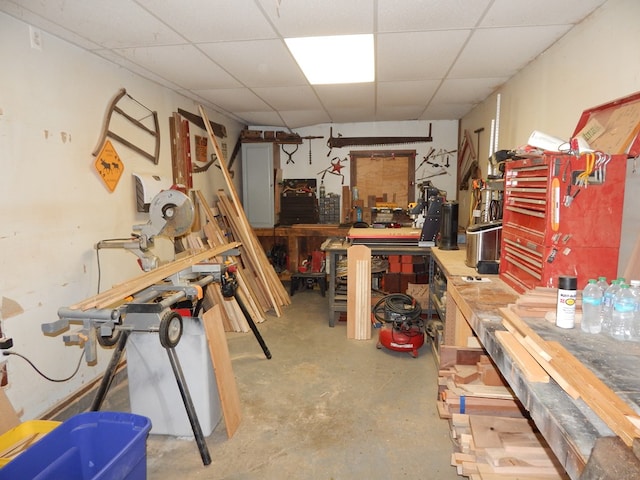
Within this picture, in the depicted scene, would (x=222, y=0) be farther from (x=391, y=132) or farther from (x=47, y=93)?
(x=391, y=132)

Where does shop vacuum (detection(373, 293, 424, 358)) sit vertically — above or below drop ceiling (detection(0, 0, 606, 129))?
below

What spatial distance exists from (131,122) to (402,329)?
286 cm

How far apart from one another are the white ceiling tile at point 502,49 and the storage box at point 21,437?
3.20 m

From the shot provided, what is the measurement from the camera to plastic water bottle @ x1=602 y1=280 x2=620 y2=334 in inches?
53.0

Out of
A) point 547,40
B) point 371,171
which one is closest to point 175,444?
point 547,40

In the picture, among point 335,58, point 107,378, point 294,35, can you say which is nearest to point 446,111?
point 335,58

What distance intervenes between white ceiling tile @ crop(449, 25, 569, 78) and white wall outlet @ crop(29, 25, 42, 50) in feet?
8.63

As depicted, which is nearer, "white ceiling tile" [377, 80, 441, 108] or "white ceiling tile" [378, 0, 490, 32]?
"white ceiling tile" [378, 0, 490, 32]

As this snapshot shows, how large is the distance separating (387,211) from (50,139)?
158 inches

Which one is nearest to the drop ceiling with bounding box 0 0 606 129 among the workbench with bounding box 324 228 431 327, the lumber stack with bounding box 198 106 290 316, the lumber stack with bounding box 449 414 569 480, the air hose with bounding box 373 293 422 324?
the lumber stack with bounding box 198 106 290 316

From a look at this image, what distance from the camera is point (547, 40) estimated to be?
2.36 m

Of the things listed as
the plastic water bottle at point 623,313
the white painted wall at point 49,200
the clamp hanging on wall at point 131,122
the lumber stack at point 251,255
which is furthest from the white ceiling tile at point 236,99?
the plastic water bottle at point 623,313

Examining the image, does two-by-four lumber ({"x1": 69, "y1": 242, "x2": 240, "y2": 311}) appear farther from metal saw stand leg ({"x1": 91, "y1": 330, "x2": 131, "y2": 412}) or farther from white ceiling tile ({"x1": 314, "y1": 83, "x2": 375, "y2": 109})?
white ceiling tile ({"x1": 314, "y1": 83, "x2": 375, "y2": 109})

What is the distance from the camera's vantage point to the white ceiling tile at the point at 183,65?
8.33 feet
